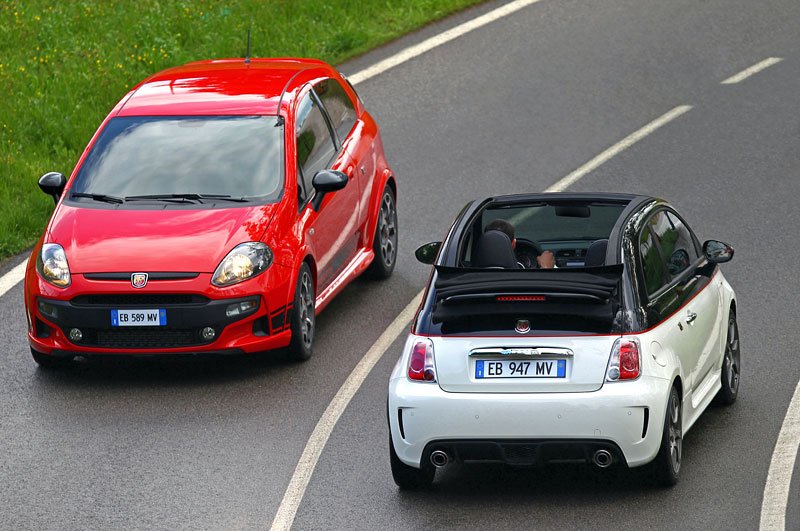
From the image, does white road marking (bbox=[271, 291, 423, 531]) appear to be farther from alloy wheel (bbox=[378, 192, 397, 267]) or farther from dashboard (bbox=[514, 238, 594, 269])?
dashboard (bbox=[514, 238, 594, 269])

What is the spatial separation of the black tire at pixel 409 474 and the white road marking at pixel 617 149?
24.6ft

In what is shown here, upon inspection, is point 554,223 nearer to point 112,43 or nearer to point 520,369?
point 112,43

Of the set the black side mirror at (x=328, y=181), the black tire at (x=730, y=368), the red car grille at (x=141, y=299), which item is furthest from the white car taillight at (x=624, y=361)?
the black side mirror at (x=328, y=181)

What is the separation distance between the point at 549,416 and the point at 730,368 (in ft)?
8.79

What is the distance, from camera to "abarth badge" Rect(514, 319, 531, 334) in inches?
370

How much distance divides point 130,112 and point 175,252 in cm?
216

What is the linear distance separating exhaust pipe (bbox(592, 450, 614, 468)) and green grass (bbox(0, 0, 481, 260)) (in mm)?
9360

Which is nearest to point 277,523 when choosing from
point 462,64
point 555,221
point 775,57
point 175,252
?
point 175,252

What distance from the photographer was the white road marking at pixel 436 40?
20750 mm

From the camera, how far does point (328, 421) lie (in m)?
11.3

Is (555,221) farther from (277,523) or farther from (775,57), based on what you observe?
(277,523)

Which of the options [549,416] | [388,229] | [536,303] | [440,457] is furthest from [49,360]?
[549,416]

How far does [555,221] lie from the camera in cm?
1702

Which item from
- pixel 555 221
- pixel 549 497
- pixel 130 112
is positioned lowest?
pixel 555 221
